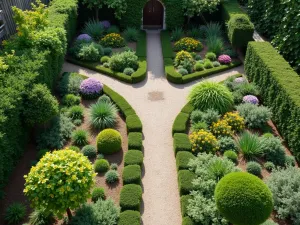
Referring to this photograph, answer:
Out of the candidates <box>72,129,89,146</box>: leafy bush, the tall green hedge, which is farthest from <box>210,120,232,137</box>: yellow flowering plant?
<box>72,129,89,146</box>: leafy bush

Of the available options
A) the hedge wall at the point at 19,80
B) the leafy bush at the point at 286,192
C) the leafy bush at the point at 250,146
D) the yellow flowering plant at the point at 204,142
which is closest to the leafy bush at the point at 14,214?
Result: the hedge wall at the point at 19,80

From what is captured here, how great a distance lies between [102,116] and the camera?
1395cm

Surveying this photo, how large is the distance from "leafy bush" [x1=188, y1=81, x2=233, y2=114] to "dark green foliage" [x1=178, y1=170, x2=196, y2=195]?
4101 millimetres

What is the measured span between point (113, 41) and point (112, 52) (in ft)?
3.20

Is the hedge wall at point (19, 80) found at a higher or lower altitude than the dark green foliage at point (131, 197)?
higher

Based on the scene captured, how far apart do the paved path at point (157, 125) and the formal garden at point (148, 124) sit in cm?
5

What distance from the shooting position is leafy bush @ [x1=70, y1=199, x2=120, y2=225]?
9.66m

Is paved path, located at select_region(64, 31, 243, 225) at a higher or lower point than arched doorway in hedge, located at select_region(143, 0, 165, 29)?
lower

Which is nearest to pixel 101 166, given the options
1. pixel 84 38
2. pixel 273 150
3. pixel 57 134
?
pixel 57 134

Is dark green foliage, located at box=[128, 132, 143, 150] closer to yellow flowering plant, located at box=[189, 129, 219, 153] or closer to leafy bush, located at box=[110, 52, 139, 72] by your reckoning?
yellow flowering plant, located at box=[189, 129, 219, 153]

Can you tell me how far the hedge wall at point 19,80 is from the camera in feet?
34.3

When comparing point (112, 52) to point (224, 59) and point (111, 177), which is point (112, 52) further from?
point (111, 177)

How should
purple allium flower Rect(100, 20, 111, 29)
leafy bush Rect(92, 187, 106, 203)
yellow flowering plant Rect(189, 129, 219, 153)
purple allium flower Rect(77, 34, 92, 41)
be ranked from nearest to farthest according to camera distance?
leafy bush Rect(92, 187, 106, 203), yellow flowering plant Rect(189, 129, 219, 153), purple allium flower Rect(77, 34, 92, 41), purple allium flower Rect(100, 20, 111, 29)

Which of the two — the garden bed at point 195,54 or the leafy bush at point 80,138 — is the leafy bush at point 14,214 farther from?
the garden bed at point 195,54
